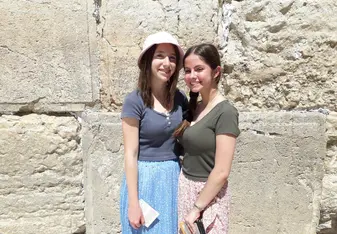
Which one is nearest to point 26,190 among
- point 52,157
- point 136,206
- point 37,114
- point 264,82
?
point 52,157

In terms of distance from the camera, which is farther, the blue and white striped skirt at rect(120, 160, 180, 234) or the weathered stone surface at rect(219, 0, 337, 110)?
the weathered stone surface at rect(219, 0, 337, 110)

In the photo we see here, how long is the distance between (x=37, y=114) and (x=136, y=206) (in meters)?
0.99

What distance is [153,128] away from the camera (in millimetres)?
A: 1887

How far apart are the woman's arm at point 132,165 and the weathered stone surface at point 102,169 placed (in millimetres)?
611

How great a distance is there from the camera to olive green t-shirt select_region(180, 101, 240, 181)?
5.62 feet

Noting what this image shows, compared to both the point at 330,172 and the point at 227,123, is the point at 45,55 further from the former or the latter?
the point at 330,172

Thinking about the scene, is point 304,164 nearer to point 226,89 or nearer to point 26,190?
point 226,89

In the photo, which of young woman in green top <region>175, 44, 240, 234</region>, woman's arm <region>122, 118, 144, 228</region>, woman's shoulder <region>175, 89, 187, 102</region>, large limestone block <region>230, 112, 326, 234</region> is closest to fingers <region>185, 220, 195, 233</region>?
young woman in green top <region>175, 44, 240, 234</region>

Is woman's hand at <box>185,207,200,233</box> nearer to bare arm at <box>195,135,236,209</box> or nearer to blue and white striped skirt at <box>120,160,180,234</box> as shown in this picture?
bare arm at <box>195,135,236,209</box>

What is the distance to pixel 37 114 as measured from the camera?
249 centimetres

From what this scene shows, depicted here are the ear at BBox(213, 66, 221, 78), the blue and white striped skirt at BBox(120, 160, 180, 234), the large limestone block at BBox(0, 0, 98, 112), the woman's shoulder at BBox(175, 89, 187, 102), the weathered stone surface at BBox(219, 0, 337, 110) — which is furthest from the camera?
the weathered stone surface at BBox(219, 0, 337, 110)

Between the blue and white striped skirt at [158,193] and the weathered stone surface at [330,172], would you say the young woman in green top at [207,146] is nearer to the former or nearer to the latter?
the blue and white striped skirt at [158,193]

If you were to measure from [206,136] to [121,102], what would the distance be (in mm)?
906

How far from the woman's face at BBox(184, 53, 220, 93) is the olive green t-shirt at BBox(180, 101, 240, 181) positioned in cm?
11
